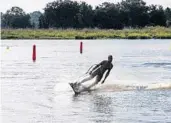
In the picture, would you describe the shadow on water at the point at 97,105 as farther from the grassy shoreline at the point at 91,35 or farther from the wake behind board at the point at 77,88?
the grassy shoreline at the point at 91,35

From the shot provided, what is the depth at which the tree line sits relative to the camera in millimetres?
126000

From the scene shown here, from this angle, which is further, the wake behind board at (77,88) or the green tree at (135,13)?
the green tree at (135,13)

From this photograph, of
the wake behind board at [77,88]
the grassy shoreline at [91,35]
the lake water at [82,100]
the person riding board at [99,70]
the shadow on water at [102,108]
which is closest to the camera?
the shadow on water at [102,108]

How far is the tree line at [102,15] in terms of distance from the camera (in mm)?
126000

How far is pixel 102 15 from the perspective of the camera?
12712cm

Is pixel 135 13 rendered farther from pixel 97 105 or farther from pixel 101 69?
pixel 97 105

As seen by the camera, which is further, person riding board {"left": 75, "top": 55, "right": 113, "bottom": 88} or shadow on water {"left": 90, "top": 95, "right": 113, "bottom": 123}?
person riding board {"left": 75, "top": 55, "right": 113, "bottom": 88}

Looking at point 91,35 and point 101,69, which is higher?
point 101,69

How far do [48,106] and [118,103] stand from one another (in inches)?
87.2

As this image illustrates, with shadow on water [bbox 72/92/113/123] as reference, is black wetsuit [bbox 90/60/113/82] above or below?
above

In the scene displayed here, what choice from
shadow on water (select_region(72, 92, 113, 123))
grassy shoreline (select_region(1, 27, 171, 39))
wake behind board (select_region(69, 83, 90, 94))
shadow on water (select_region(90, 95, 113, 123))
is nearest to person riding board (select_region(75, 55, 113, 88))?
wake behind board (select_region(69, 83, 90, 94))

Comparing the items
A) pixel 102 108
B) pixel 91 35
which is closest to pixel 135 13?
pixel 91 35

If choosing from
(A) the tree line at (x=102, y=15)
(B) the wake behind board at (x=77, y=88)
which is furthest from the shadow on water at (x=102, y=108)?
(A) the tree line at (x=102, y=15)

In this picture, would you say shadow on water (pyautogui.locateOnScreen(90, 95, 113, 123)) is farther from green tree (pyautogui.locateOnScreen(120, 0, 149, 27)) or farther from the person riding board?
green tree (pyautogui.locateOnScreen(120, 0, 149, 27))
